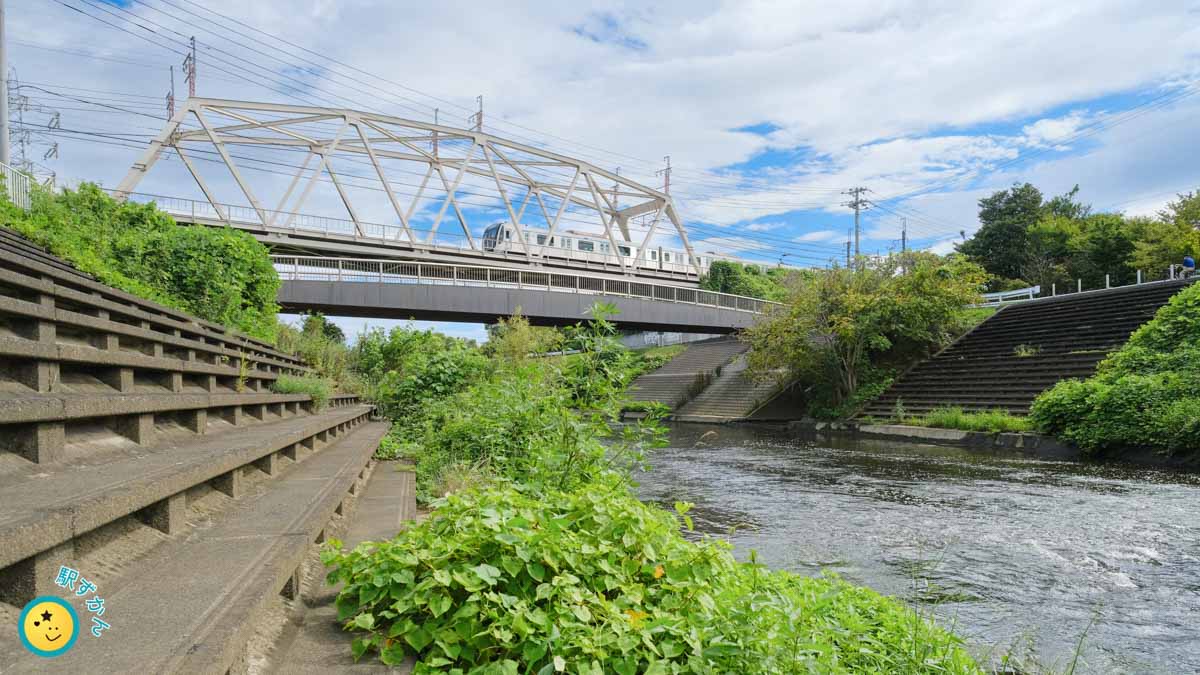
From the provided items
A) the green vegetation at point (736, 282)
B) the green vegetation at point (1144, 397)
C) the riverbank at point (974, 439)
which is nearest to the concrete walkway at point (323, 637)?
the riverbank at point (974, 439)

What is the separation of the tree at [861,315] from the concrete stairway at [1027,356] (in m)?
1.54

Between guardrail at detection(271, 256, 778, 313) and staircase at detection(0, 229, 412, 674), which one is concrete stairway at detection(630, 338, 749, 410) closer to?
guardrail at detection(271, 256, 778, 313)

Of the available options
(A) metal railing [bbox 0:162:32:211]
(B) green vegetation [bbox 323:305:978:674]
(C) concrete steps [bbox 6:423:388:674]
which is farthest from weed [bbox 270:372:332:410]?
(B) green vegetation [bbox 323:305:978:674]

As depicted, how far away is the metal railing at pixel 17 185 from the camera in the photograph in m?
10.1

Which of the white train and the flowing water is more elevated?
the white train

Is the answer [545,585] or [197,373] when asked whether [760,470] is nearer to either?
[197,373]

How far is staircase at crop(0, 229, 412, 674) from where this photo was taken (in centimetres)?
163

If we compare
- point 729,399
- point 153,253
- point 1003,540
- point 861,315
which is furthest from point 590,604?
point 729,399

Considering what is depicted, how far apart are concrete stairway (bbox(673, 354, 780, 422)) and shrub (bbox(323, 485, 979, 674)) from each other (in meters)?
24.0

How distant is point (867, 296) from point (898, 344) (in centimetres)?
371

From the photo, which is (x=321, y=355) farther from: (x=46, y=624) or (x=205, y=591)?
(x=46, y=624)

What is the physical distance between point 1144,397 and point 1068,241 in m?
36.1

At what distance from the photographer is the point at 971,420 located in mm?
16938

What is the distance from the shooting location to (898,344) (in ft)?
85.3
